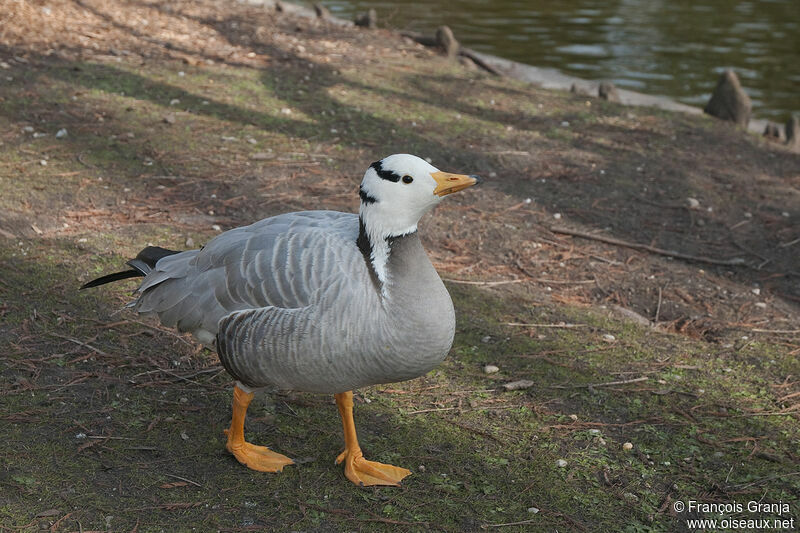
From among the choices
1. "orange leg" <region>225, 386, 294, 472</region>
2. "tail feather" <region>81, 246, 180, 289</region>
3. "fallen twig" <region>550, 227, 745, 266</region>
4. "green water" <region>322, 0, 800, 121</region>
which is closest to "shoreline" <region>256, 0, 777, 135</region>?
"green water" <region>322, 0, 800, 121</region>

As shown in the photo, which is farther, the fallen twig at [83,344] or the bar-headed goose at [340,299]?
the fallen twig at [83,344]

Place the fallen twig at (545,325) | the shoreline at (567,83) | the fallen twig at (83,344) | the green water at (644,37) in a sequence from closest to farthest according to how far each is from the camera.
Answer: the fallen twig at (83,344) → the fallen twig at (545,325) → the shoreline at (567,83) → the green water at (644,37)

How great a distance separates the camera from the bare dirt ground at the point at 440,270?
3.72 m

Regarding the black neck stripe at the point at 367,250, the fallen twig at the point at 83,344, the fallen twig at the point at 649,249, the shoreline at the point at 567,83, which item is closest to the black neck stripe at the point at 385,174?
the black neck stripe at the point at 367,250

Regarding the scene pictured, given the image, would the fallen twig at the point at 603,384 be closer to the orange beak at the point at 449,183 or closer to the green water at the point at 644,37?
the orange beak at the point at 449,183

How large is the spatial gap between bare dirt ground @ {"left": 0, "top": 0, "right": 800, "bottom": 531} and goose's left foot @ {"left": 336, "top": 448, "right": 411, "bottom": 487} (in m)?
0.09

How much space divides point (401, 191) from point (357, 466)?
1370mm

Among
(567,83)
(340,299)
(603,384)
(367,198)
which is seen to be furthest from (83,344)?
(567,83)

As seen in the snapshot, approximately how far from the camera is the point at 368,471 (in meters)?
3.76

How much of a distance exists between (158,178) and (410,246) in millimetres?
3976

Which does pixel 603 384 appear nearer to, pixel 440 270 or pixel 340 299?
pixel 440 270

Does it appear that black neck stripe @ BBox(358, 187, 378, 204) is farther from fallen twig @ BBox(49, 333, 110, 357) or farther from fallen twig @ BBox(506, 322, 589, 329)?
fallen twig @ BBox(506, 322, 589, 329)

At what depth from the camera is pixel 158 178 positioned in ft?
22.0

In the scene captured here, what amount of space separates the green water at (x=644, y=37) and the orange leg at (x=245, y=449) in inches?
420
